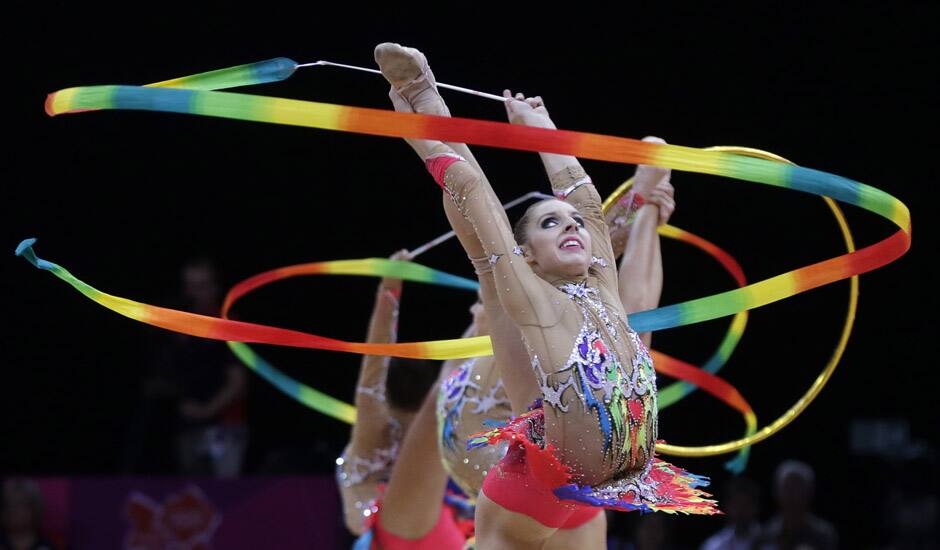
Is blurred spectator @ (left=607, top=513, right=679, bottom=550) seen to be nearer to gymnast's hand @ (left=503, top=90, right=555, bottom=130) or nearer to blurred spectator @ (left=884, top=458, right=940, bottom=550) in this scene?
blurred spectator @ (left=884, top=458, right=940, bottom=550)

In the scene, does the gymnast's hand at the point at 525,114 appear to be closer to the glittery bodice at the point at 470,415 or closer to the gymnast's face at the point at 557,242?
the gymnast's face at the point at 557,242

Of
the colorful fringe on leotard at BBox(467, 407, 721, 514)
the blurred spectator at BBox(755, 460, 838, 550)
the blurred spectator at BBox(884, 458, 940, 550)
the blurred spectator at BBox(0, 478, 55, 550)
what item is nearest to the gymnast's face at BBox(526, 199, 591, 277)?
the colorful fringe on leotard at BBox(467, 407, 721, 514)

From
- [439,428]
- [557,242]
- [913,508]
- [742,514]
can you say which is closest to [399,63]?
[557,242]

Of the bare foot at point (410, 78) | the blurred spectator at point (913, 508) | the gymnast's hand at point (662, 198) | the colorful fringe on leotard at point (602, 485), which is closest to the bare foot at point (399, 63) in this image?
the bare foot at point (410, 78)

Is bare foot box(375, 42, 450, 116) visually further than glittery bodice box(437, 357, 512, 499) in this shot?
No

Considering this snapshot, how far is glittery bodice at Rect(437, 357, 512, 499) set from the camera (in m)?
3.54

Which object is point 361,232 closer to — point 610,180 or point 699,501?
point 610,180

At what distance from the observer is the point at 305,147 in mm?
5820

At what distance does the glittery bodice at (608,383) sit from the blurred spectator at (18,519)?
9.56ft

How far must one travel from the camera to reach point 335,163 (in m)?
5.85

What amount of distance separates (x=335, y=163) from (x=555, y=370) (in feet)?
11.0

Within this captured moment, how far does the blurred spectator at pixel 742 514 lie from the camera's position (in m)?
5.37

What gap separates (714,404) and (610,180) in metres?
1.40

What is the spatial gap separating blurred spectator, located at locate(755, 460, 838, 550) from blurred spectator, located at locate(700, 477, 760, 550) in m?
0.08
